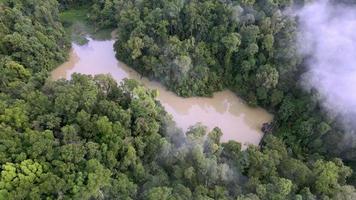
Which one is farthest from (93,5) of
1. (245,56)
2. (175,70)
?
(245,56)

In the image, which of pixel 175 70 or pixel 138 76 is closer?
pixel 175 70

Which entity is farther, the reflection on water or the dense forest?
the reflection on water

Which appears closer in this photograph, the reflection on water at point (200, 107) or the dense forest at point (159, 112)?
the dense forest at point (159, 112)

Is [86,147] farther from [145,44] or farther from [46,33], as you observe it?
[46,33]
